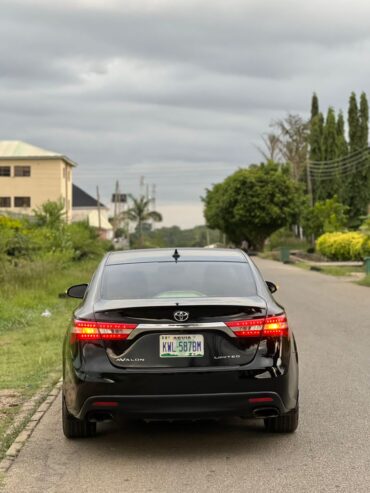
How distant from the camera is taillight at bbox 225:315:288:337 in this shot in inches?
251

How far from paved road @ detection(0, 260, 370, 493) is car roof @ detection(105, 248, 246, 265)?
1461 millimetres

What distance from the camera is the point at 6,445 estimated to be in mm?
6836

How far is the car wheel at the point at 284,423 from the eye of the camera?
23.0ft

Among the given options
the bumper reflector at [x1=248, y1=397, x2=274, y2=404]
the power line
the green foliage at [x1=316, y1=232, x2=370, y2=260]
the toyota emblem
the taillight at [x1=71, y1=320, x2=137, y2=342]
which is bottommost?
the green foliage at [x1=316, y1=232, x2=370, y2=260]

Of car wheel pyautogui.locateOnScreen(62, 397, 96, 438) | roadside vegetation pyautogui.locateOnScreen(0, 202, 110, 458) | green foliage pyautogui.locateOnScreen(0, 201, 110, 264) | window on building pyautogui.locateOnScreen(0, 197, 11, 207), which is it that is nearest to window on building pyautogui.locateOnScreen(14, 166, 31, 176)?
window on building pyautogui.locateOnScreen(0, 197, 11, 207)

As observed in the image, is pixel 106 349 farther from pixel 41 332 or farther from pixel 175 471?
pixel 41 332

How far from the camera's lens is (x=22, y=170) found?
77.9 m

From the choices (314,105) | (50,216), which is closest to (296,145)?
(314,105)

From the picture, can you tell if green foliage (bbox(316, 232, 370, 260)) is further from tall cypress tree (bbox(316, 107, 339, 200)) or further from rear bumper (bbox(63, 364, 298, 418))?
rear bumper (bbox(63, 364, 298, 418))

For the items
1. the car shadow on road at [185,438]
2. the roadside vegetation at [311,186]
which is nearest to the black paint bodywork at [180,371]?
the car shadow on road at [185,438]

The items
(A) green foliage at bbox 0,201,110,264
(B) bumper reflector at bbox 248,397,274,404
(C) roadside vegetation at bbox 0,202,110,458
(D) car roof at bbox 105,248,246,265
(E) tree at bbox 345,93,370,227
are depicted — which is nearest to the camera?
(B) bumper reflector at bbox 248,397,274,404

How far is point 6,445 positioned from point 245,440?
1.90 m

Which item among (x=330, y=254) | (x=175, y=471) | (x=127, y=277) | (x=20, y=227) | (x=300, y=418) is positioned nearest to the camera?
(x=175, y=471)

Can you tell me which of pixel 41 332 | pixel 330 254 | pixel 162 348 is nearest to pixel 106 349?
pixel 162 348
